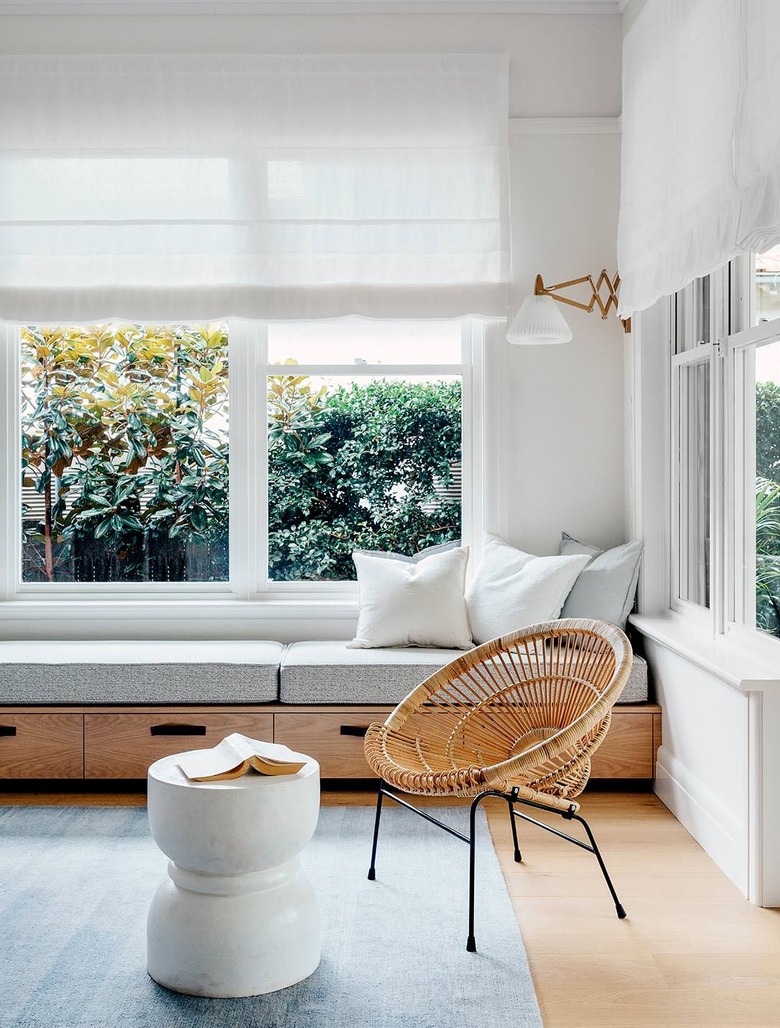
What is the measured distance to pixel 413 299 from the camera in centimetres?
378

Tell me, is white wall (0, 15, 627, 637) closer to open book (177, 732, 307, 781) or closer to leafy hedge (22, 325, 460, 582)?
leafy hedge (22, 325, 460, 582)

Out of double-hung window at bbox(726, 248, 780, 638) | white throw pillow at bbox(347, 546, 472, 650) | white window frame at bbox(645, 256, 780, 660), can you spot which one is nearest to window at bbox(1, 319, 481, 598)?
white throw pillow at bbox(347, 546, 472, 650)

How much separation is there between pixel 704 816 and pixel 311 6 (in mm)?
3393

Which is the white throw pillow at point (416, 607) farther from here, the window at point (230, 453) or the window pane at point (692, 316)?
the window pane at point (692, 316)

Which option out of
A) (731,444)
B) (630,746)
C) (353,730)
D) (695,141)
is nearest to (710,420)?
(731,444)

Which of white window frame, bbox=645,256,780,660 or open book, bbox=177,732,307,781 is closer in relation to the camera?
open book, bbox=177,732,307,781

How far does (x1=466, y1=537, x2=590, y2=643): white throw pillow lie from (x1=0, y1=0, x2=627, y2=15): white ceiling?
222 centimetres

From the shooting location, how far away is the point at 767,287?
8.82ft

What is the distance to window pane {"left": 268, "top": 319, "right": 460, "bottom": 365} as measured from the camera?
3908mm

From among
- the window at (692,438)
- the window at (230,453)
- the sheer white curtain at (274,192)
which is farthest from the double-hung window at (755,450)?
the window at (230,453)

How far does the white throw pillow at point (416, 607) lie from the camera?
3.54 m

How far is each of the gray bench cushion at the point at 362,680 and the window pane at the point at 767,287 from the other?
1.28 meters

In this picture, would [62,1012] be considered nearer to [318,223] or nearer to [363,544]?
[363,544]

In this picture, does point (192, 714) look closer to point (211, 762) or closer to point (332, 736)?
point (332, 736)
